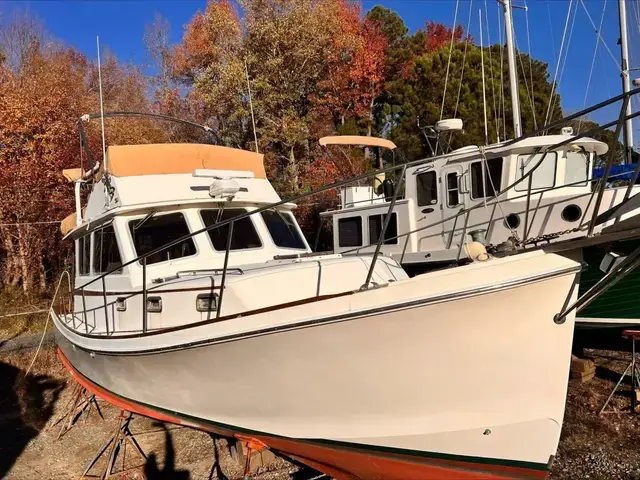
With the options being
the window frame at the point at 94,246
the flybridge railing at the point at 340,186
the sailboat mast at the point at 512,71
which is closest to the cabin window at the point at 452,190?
the flybridge railing at the point at 340,186

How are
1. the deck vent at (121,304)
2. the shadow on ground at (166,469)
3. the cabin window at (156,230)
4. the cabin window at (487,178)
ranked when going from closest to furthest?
the deck vent at (121,304)
the cabin window at (156,230)
the shadow on ground at (166,469)
the cabin window at (487,178)

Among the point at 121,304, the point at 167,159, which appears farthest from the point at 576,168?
the point at 121,304

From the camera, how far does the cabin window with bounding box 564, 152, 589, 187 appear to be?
332 inches

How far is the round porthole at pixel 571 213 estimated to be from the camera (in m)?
7.59

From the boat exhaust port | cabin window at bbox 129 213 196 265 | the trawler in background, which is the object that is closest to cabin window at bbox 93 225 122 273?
cabin window at bbox 129 213 196 265

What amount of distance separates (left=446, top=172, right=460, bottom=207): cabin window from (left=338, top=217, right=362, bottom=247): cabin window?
2063 mm

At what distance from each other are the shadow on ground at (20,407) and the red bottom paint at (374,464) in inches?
163

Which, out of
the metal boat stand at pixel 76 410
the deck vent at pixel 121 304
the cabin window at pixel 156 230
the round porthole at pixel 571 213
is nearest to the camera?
the deck vent at pixel 121 304

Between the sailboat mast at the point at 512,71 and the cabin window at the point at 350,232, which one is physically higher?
the sailboat mast at the point at 512,71

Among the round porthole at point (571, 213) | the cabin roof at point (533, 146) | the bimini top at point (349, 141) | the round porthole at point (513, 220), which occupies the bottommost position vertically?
the round porthole at point (513, 220)

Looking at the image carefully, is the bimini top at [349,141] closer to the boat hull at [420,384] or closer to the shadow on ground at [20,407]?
the shadow on ground at [20,407]

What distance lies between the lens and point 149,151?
20.9 ft

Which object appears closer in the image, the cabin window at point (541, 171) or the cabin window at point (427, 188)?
the cabin window at point (541, 171)

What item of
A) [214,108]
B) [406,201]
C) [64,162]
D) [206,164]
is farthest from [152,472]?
[214,108]
